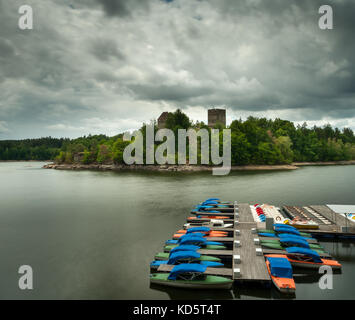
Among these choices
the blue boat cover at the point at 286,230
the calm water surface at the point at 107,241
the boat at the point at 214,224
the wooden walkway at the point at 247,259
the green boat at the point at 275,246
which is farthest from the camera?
the boat at the point at 214,224

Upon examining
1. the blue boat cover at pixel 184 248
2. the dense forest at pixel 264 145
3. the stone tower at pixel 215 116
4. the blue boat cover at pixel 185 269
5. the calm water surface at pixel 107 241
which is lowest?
the calm water surface at pixel 107 241

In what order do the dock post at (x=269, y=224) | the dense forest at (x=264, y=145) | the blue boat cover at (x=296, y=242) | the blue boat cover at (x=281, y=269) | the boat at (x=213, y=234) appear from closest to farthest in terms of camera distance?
1. the blue boat cover at (x=281, y=269)
2. the blue boat cover at (x=296, y=242)
3. the boat at (x=213, y=234)
4. the dock post at (x=269, y=224)
5. the dense forest at (x=264, y=145)

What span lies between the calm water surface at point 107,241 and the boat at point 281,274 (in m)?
0.44

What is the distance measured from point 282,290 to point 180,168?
70187mm

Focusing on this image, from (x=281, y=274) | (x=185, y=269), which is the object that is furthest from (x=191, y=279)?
(x=281, y=274)

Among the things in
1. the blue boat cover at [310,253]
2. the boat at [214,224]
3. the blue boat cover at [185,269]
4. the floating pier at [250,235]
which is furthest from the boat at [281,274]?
the boat at [214,224]

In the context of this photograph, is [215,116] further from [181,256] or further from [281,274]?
[281,274]

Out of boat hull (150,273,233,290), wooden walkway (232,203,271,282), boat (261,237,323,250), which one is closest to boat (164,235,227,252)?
wooden walkway (232,203,271,282)

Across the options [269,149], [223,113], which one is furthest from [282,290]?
[223,113]

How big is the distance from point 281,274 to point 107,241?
13.1 metres

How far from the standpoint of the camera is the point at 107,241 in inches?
816

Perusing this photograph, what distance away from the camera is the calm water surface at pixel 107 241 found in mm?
13344

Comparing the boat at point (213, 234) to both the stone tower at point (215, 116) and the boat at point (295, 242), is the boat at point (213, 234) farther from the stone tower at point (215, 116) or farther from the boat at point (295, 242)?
the stone tower at point (215, 116)
